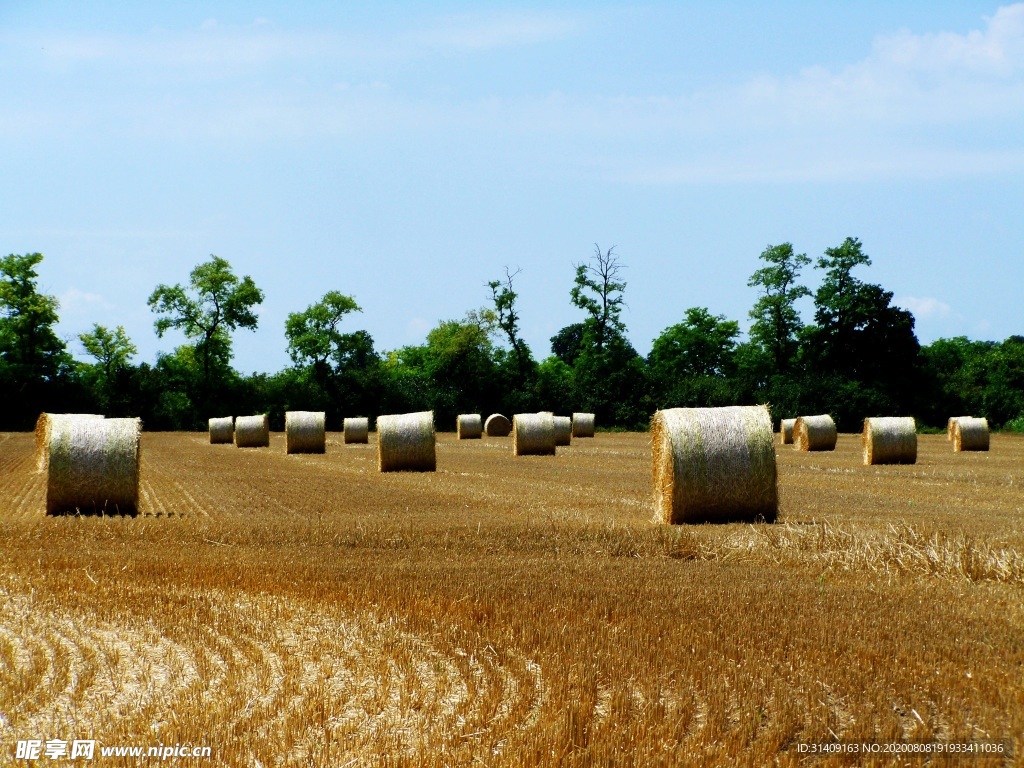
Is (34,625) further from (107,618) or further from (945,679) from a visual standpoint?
(945,679)

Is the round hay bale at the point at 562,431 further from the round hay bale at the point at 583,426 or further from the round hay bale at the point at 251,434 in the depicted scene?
the round hay bale at the point at 251,434

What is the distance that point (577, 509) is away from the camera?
15.8 meters

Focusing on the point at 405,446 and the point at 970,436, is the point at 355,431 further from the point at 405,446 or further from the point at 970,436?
the point at 970,436

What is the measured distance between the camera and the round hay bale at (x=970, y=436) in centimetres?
3412

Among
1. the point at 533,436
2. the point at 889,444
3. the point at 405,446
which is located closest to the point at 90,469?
the point at 405,446

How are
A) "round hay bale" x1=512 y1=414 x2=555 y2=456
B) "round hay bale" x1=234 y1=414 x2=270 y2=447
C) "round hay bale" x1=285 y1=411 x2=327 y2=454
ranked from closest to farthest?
"round hay bale" x1=512 y1=414 x2=555 y2=456 → "round hay bale" x1=285 y1=411 x2=327 y2=454 → "round hay bale" x1=234 y1=414 x2=270 y2=447

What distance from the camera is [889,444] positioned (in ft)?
91.4

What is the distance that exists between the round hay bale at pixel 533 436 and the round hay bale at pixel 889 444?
34.0 ft

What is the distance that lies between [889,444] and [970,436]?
7.95 metres

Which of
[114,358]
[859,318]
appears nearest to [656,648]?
[859,318]

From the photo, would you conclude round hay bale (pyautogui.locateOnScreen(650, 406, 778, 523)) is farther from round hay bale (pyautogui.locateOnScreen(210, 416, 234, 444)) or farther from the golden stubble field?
round hay bale (pyautogui.locateOnScreen(210, 416, 234, 444))

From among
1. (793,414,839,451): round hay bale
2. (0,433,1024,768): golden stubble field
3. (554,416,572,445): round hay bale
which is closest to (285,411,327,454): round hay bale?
(554,416,572,445): round hay bale

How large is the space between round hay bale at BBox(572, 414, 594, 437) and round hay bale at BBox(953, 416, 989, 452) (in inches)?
803

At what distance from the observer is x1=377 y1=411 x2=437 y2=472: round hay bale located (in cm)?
2555
